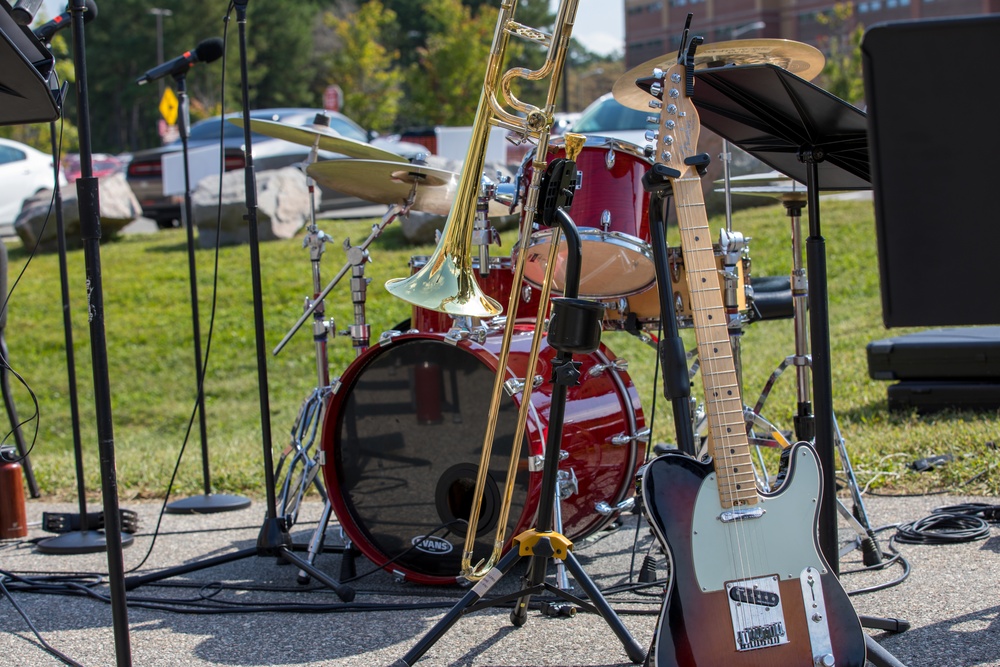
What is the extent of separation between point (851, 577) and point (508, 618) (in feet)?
3.99

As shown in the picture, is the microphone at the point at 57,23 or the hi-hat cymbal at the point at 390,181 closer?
the microphone at the point at 57,23

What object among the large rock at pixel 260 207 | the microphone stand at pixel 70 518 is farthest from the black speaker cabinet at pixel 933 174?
the large rock at pixel 260 207

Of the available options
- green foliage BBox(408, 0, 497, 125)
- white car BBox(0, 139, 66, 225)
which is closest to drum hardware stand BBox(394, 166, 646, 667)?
white car BBox(0, 139, 66, 225)

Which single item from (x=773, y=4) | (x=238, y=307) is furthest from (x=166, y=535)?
(x=773, y=4)

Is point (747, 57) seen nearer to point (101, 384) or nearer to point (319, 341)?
point (319, 341)

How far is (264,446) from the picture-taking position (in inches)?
137

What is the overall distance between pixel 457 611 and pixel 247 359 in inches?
236

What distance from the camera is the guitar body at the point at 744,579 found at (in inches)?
89.7

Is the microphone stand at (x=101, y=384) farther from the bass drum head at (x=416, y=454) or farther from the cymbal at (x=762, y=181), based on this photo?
the cymbal at (x=762, y=181)

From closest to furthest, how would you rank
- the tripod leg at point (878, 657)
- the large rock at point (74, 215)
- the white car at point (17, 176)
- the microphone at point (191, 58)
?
the tripod leg at point (878, 657) → the microphone at point (191, 58) → the large rock at point (74, 215) → the white car at point (17, 176)

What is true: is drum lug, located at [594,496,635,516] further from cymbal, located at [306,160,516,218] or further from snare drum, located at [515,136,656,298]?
cymbal, located at [306,160,516,218]

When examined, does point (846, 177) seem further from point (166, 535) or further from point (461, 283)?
point (166, 535)

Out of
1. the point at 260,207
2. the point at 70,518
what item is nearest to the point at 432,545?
the point at 70,518

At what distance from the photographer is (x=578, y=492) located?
3428 mm
